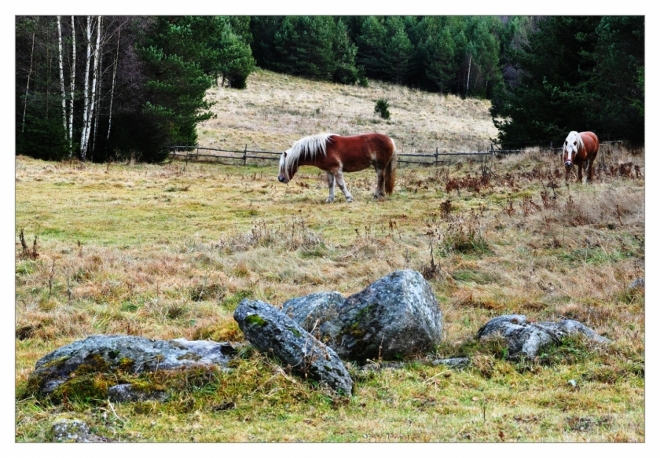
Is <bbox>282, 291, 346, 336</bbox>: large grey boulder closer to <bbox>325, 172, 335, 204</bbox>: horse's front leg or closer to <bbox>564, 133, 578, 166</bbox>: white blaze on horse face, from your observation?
<bbox>325, 172, 335, 204</bbox>: horse's front leg

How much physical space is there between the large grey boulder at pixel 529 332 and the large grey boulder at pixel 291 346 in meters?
1.91

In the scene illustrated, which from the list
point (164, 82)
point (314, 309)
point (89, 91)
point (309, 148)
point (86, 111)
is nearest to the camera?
point (314, 309)

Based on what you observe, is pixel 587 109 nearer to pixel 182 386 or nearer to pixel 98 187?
pixel 98 187

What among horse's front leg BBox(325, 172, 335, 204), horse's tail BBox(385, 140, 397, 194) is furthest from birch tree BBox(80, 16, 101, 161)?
horse's tail BBox(385, 140, 397, 194)

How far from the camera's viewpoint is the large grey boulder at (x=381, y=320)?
21.5ft

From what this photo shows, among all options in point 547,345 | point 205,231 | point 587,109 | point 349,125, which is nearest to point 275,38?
point 349,125

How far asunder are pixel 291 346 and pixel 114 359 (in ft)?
5.27

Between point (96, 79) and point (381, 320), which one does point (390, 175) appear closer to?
point (381, 320)

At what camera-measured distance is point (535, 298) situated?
855 cm

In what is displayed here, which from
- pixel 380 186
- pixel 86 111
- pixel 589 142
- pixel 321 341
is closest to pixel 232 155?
pixel 86 111

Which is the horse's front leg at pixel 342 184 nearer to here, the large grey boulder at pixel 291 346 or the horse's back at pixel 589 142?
the horse's back at pixel 589 142

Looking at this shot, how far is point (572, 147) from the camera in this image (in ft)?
55.2

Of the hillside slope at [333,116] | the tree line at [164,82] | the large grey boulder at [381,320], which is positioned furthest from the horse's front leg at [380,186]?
the hillside slope at [333,116]

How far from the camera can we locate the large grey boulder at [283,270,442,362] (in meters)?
6.55
